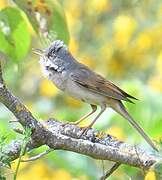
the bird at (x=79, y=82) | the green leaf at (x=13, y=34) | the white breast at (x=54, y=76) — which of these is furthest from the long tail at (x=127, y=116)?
the green leaf at (x=13, y=34)

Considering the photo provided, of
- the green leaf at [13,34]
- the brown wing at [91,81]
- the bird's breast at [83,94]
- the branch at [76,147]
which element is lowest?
the branch at [76,147]

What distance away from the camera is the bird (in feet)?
11.6

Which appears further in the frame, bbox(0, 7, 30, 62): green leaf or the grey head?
the grey head

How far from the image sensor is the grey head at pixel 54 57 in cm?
352

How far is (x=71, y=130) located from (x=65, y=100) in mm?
3703

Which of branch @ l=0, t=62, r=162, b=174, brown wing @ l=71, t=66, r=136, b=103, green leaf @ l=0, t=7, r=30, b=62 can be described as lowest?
branch @ l=0, t=62, r=162, b=174

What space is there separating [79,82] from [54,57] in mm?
217

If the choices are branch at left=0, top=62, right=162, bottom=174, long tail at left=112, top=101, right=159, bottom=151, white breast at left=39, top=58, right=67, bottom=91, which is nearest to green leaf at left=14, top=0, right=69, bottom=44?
white breast at left=39, top=58, right=67, bottom=91

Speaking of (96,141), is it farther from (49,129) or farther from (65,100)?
(65,100)

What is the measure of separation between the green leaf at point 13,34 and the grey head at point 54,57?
0.51 feet

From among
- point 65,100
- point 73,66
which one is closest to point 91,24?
point 65,100

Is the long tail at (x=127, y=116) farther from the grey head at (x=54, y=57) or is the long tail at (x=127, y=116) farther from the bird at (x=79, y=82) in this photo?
the grey head at (x=54, y=57)

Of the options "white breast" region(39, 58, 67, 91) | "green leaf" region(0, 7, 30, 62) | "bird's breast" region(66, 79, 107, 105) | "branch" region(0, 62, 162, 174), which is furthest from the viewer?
"bird's breast" region(66, 79, 107, 105)

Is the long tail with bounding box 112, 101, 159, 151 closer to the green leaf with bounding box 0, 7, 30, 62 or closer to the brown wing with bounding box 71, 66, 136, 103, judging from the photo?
the brown wing with bounding box 71, 66, 136, 103
